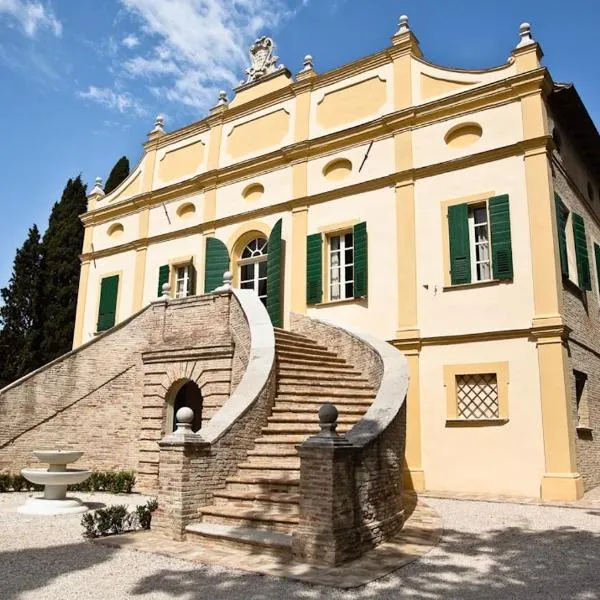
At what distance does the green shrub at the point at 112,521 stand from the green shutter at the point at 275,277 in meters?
7.87

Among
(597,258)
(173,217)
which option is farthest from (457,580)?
(173,217)

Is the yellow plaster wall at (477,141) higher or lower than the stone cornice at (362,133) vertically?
lower

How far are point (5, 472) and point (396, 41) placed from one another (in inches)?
529

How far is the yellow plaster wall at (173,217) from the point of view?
1794 cm

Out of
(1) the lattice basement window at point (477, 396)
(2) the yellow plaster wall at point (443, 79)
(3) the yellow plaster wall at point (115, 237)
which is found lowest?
(1) the lattice basement window at point (477, 396)

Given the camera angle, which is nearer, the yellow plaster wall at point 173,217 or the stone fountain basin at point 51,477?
the stone fountain basin at point 51,477

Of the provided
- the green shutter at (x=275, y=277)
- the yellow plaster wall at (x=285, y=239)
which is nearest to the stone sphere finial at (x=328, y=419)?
the yellow plaster wall at (x=285, y=239)

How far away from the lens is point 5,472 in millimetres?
11867

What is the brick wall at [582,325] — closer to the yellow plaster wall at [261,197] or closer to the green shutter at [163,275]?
the yellow plaster wall at [261,197]

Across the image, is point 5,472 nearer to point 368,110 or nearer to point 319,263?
point 319,263

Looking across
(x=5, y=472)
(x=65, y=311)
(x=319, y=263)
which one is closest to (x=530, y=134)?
(x=319, y=263)

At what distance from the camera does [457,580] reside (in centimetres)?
545

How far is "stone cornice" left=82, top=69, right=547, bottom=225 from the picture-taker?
1278 cm

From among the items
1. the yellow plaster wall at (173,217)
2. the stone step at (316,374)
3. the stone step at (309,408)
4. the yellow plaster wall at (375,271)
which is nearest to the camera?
the stone step at (309,408)
